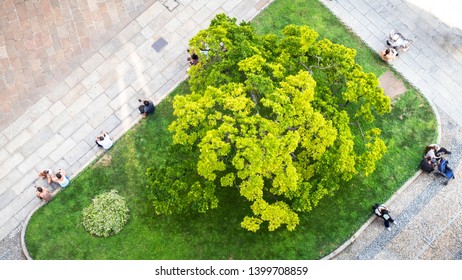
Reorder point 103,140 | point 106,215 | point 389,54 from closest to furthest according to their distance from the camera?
1. point 106,215
2. point 103,140
3. point 389,54

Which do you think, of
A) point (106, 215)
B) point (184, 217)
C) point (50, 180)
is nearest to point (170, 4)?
point (50, 180)

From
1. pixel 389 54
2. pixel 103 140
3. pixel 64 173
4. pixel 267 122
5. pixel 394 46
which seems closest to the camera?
pixel 267 122

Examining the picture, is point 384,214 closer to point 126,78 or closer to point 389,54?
point 389,54

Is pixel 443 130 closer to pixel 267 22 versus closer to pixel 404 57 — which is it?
pixel 404 57

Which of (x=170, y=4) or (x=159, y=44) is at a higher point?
(x=170, y=4)

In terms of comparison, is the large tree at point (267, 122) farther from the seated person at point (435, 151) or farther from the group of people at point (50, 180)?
the group of people at point (50, 180)

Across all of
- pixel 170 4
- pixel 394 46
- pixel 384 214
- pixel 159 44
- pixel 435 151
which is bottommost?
pixel 159 44

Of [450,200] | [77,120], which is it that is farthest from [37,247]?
[450,200]
